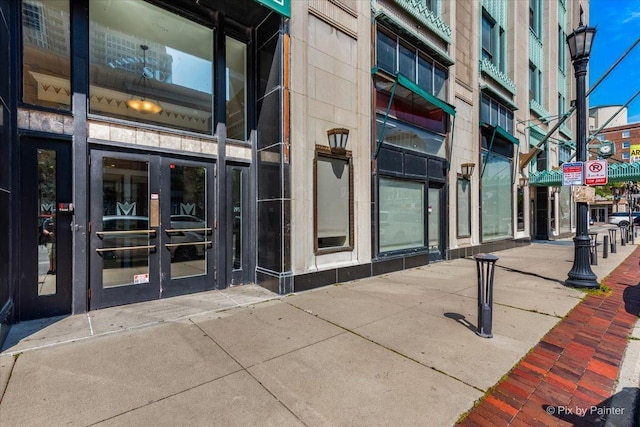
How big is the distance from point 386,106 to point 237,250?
5707 millimetres

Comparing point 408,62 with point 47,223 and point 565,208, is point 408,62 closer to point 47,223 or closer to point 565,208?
point 47,223

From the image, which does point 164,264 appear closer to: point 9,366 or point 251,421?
point 9,366

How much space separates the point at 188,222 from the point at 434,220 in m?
7.86

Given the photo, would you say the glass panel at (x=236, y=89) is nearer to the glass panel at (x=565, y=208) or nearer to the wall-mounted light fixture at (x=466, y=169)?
the wall-mounted light fixture at (x=466, y=169)

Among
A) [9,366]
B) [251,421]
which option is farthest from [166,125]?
[251,421]

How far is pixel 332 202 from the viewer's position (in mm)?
7172

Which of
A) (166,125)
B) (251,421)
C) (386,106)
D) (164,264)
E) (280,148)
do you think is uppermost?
(386,106)

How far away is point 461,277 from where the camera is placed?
25.6 ft

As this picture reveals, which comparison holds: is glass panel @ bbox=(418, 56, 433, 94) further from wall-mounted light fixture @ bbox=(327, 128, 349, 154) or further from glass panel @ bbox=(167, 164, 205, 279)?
glass panel @ bbox=(167, 164, 205, 279)

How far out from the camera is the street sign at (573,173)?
6840mm

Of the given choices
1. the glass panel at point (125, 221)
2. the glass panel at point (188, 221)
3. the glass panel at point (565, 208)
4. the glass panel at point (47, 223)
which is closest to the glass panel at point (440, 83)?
the glass panel at point (188, 221)

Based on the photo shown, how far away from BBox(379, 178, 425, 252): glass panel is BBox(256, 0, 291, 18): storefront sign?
15.0 feet

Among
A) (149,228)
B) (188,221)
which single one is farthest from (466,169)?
(149,228)

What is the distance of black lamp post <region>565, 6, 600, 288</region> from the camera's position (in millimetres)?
6574
